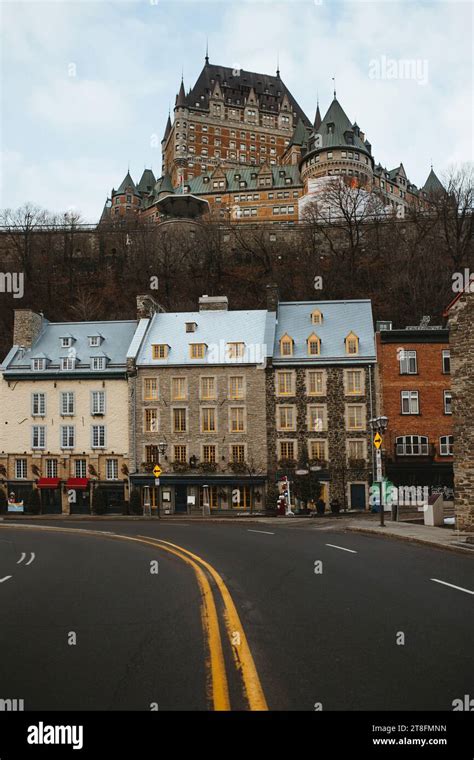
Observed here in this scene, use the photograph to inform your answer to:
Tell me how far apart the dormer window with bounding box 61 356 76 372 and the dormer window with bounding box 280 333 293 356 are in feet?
47.6

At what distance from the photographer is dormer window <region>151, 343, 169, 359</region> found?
44719mm

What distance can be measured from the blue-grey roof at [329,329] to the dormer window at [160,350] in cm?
740

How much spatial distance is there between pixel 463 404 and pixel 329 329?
22513mm

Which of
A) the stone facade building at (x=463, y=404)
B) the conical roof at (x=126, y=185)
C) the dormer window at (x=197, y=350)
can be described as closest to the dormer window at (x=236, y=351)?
the dormer window at (x=197, y=350)

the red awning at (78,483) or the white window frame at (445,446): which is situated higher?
the white window frame at (445,446)

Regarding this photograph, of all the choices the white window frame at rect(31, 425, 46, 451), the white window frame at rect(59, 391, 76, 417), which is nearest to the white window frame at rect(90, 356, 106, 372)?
the white window frame at rect(59, 391, 76, 417)

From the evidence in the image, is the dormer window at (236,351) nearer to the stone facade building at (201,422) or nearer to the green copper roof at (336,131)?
the stone facade building at (201,422)

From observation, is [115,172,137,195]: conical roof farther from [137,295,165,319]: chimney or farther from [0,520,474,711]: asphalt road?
[0,520,474,711]: asphalt road

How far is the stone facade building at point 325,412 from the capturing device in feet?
136

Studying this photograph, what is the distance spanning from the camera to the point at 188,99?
15125cm

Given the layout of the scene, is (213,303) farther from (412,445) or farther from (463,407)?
(463,407)

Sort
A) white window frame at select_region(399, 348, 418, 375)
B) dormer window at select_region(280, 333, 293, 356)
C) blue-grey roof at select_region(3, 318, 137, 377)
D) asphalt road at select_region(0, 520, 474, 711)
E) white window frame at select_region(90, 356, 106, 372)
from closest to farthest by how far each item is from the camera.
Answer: asphalt road at select_region(0, 520, 474, 711) < white window frame at select_region(399, 348, 418, 375) < dormer window at select_region(280, 333, 293, 356) < white window frame at select_region(90, 356, 106, 372) < blue-grey roof at select_region(3, 318, 137, 377)

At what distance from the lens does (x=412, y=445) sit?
41375mm
